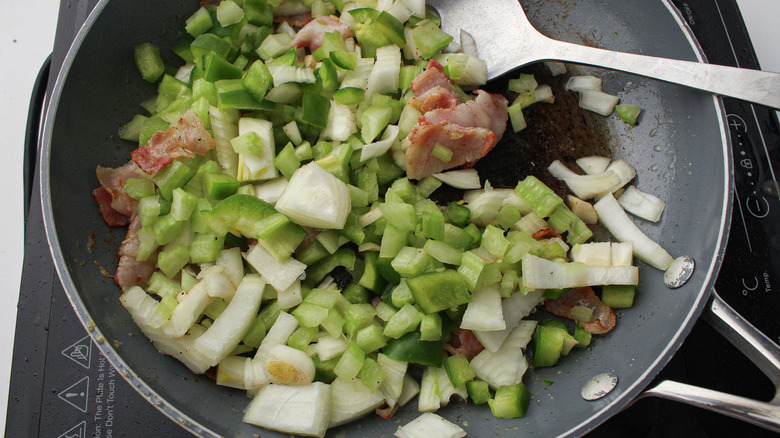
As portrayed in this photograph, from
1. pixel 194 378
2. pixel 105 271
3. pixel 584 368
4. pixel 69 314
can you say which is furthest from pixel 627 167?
pixel 69 314

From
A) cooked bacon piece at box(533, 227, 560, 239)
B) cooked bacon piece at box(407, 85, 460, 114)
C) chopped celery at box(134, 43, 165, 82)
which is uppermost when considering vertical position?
chopped celery at box(134, 43, 165, 82)

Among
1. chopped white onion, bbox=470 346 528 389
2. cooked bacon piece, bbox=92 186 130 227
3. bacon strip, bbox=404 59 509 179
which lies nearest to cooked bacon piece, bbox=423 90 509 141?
bacon strip, bbox=404 59 509 179

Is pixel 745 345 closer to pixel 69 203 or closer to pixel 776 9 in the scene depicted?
pixel 776 9

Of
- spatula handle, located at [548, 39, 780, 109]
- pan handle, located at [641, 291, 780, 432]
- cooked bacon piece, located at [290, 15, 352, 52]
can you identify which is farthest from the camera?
cooked bacon piece, located at [290, 15, 352, 52]

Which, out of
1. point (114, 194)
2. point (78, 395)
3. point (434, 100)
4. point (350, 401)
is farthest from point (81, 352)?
point (434, 100)

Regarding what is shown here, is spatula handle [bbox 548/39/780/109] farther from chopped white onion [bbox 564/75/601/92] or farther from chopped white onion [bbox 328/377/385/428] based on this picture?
chopped white onion [bbox 328/377/385/428]

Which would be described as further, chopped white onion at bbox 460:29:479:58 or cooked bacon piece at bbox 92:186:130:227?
chopped white onion at bbox 460:29:479:58

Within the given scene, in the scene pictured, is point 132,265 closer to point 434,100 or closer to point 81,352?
point 81,352
